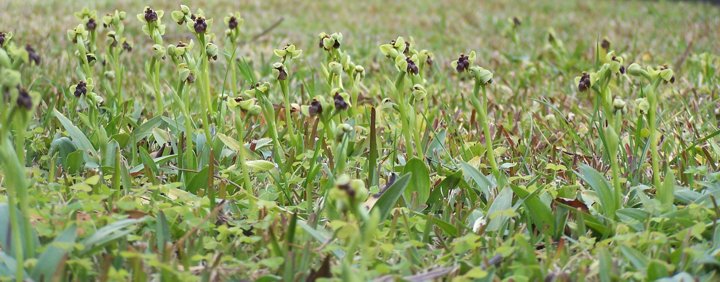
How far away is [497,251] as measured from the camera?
192cm

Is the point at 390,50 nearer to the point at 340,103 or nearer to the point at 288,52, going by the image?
the point at 288,52

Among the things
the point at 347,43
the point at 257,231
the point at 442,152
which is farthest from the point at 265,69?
the point at 257,231

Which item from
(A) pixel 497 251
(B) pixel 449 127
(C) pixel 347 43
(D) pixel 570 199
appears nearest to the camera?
(A) pixel 497 251

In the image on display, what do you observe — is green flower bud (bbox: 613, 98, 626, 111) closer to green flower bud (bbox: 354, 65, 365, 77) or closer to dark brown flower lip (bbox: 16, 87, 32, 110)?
green flower bud (bbox: 354, 65, 365, 77)

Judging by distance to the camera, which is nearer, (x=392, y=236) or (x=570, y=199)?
(x=392, y=236)

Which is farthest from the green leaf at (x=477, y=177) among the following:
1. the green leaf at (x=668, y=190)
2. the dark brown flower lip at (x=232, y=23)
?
the dark brown flower lip at (x=232, y=23)

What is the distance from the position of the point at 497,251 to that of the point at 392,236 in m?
Answer: 0.26

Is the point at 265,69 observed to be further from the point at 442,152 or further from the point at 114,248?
the point at 114,248

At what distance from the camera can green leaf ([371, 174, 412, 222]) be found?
209cm

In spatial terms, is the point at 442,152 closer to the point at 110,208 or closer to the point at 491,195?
the point at 491,195

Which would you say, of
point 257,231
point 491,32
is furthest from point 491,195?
point 491,32

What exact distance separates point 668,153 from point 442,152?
72cm

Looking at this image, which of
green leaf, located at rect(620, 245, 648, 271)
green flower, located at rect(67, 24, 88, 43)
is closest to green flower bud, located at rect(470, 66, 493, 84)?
green leaf, located at rect(620, 245, 648, 271)

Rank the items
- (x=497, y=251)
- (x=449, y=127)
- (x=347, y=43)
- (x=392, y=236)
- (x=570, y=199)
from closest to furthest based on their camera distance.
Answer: (x=497, y=251)
(x=392, y=236)
(x=570, y=199)
(x=449, y=127)
(x=347, y=43)
